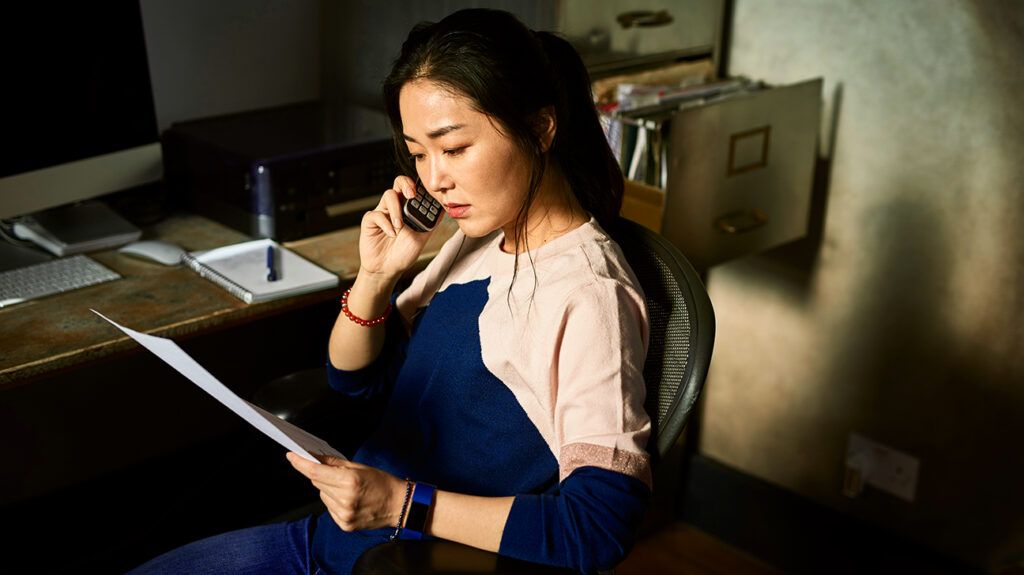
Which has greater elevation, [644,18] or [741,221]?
[644,18]

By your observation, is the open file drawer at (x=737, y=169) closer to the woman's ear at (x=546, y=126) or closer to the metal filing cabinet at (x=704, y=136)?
the metal filing cabinet at (x=704, y=136)

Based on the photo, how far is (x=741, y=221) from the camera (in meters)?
2.08

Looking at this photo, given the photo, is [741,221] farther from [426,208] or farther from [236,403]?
[236,403]

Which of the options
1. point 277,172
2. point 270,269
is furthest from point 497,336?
point 277,172

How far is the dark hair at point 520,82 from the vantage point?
3.84 feet

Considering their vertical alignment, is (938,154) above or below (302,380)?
above

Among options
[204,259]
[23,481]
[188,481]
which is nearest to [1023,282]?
[204,259]

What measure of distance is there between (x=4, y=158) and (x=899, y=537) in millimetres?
1930

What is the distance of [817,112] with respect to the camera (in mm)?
2184

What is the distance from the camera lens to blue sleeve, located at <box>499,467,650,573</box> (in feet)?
3.63

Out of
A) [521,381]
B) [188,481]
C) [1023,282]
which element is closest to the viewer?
[521,381]

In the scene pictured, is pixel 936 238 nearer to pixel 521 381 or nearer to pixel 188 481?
pixel 521 381

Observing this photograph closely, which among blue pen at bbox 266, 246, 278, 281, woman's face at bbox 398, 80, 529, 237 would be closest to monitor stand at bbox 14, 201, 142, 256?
blue pen at bbox 266, 246, 278, 281

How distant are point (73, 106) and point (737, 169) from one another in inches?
46.0
